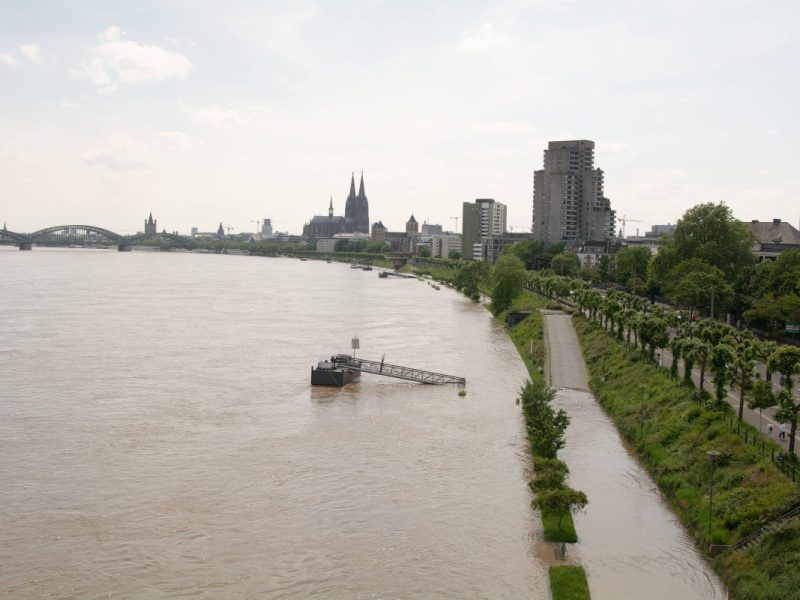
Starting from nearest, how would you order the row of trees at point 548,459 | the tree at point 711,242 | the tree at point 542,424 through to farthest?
the row of trees at point 548,459
the tree at point 542,424
the tree at point 711,242

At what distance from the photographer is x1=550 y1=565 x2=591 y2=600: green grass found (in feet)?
59.4

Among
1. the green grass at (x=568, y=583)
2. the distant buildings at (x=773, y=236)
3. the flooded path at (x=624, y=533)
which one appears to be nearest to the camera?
the green grass at (x=568, y=583)

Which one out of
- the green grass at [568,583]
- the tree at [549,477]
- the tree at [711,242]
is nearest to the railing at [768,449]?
the tree at [549,477]

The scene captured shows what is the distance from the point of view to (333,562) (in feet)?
65.8

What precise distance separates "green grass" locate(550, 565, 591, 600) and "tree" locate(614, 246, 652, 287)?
73.1 meters

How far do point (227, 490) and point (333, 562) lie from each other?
5919mm

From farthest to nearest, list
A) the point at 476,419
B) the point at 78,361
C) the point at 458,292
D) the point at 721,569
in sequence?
the point at 458,292 < the point at 78,361 < the point at 476,419 < the point at 721,569

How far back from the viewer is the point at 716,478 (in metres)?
23.0

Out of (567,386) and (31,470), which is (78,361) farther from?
(567,386)

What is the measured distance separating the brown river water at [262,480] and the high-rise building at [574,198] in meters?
110

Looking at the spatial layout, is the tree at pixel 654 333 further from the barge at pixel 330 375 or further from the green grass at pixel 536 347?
the barge at pixel 330 375

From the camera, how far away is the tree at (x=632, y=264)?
9073 cm

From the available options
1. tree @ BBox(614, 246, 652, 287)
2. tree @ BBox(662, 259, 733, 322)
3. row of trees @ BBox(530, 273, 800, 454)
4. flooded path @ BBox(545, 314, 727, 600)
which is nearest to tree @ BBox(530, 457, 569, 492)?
flooded path @ BBox(545, 314, 727, 600)

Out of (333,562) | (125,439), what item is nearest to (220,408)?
(125,439)
